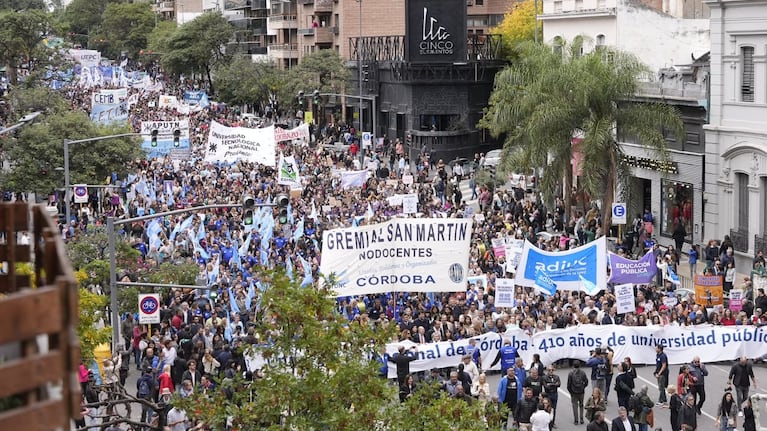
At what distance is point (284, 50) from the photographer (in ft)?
326

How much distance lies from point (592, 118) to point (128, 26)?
123 m

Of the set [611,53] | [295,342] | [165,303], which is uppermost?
[611,53]

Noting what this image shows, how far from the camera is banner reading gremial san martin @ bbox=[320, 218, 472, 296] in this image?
2667cm

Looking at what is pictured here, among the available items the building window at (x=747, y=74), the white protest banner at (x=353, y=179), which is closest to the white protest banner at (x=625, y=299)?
the building window at (x=747, y=74)

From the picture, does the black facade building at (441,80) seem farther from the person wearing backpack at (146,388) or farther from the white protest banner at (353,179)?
the person wearing backpack at (146,388)

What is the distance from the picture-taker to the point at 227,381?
15.2 m

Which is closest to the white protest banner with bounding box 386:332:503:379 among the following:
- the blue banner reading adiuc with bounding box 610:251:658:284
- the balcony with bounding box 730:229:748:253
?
the blue banner reading adiuc with bounding box 610:251:658:284

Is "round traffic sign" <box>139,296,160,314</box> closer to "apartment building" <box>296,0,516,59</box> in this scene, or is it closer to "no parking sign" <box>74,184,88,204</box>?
"no parking sign" <box>74,184,88,204</box>

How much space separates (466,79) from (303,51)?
86.0ft

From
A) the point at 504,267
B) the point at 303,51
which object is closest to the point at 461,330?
the point at 504,267

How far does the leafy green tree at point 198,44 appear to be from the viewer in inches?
4198

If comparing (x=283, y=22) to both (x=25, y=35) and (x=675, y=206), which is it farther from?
(x=675, y=206)

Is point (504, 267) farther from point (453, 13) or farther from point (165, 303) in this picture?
point (453, 13)

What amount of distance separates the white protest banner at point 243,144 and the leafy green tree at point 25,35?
137 feet
